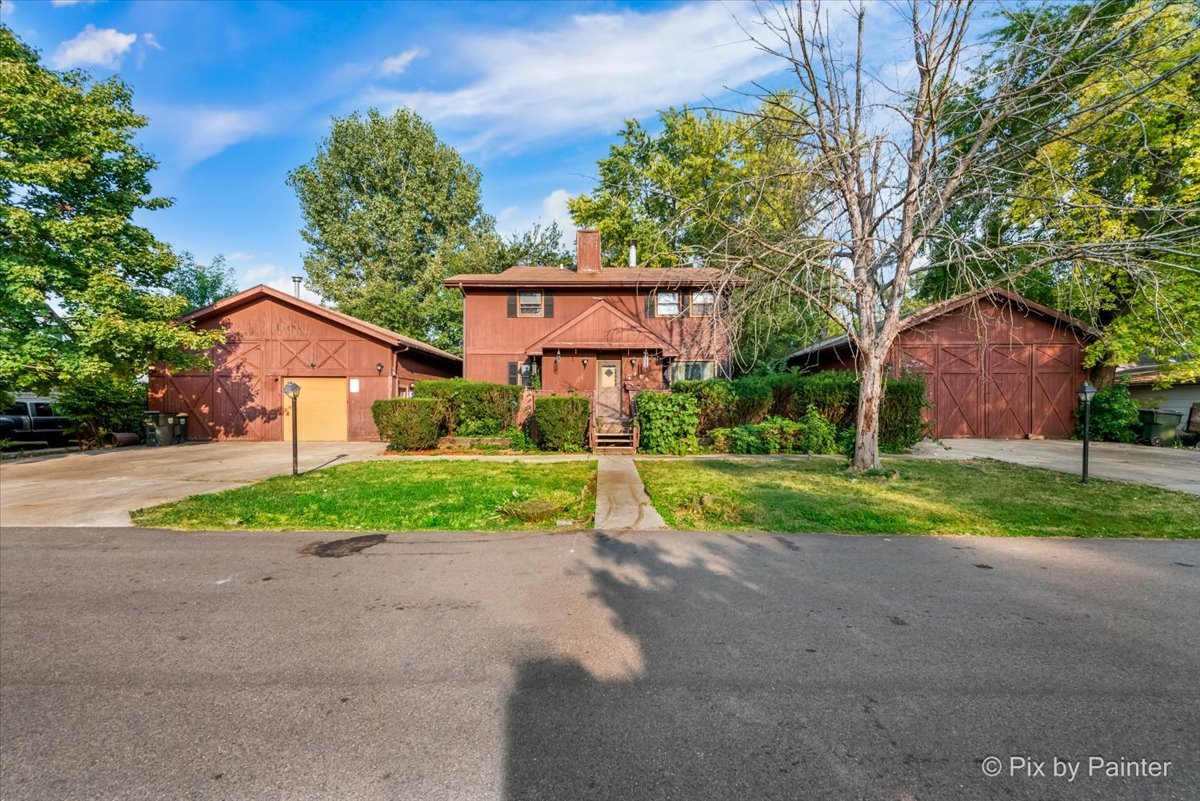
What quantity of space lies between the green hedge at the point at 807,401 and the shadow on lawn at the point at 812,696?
344 inches

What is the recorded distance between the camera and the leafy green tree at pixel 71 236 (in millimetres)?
10648

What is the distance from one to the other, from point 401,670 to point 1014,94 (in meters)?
10.3

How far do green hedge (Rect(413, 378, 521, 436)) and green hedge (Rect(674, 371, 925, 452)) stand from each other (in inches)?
192

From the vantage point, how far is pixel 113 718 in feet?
7.84

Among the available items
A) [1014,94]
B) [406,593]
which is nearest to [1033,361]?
[1014,94]

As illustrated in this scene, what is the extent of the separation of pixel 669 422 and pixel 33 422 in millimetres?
19684

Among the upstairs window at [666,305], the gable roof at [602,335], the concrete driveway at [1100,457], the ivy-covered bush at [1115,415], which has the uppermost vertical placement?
the upstairs window at [666,305]

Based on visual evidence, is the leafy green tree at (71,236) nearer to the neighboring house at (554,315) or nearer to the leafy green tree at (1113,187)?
the neighboring house at (554,315)

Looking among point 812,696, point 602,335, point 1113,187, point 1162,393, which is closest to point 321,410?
point 602,335

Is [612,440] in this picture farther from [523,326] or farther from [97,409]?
[97,409]

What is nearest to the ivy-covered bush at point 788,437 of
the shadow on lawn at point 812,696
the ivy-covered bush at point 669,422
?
the ivy-covered bush at point 669,422

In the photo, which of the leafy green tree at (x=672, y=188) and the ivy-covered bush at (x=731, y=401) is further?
the leafy green tree at (x=672, y=188)

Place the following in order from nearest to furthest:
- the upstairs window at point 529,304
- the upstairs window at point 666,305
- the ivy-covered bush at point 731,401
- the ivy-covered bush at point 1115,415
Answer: the ivy-covered bush at point 731,401, the ivy-covered bush at point 1115,415, the upstairs window at point 666,305, the upstairs window at point 529,304

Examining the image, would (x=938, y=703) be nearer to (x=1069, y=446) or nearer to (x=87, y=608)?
(x=87, y=608)
